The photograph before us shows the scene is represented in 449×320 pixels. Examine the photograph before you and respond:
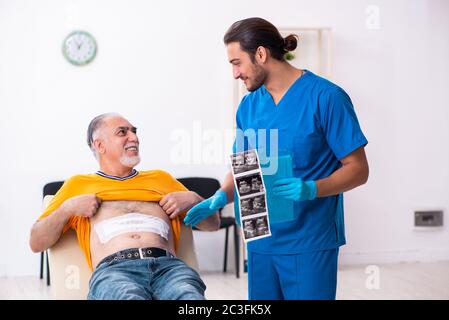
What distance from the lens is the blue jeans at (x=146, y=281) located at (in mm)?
2105

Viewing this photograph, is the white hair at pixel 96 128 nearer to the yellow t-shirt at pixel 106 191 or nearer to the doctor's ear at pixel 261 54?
the yellow t-shirt at pixel 106 191

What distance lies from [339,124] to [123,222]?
2.67 ft

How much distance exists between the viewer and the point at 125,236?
7.72 ft

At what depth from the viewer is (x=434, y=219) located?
503 centimetres

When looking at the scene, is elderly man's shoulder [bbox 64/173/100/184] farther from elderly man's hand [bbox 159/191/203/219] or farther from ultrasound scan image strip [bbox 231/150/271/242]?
ultrasound scan image strip [bbox 231/150/271/242]

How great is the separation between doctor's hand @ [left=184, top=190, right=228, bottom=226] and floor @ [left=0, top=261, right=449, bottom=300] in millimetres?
1686

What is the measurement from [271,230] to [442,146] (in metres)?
3.27

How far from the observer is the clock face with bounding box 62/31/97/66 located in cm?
456

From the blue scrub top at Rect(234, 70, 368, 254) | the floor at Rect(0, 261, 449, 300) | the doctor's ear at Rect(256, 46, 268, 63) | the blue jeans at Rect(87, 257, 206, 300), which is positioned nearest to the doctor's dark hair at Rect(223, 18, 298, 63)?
the doctor's ear at Rect(256, 46, 268, 63)

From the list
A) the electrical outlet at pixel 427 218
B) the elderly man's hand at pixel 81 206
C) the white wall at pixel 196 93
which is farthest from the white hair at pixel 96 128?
the electrical outlet at pixel 427 218


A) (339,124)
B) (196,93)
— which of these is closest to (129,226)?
(339,124)

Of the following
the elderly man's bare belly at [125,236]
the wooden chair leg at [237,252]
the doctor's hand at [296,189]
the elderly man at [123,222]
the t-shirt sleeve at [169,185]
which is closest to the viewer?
the doctor's hand at [296,189]

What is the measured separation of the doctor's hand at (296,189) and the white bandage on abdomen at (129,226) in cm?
56

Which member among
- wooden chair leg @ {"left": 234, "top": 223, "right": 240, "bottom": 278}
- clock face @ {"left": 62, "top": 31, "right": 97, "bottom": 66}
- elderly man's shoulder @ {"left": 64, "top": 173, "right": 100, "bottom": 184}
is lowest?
wooden chair leg @ {"left": 234, "top": 223, "right": 240, "bottom": 278}
